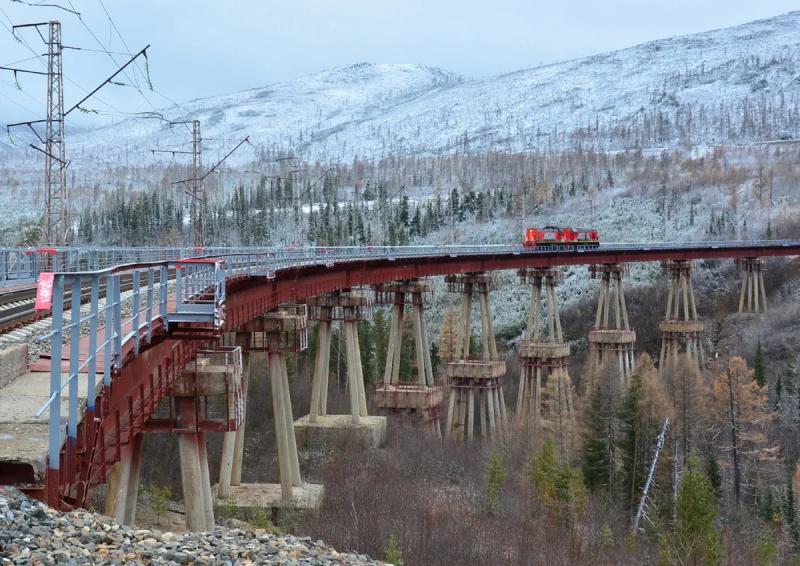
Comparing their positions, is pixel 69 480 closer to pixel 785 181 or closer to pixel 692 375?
pixel 692 375

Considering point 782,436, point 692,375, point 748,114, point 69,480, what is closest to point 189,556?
point 69,480

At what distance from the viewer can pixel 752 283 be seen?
237 feet

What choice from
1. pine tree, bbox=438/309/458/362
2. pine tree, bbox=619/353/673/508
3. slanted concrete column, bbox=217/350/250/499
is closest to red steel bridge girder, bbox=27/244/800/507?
slanted concrete column, bbox=217/350/250/499

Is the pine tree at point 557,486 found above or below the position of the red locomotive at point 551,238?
below

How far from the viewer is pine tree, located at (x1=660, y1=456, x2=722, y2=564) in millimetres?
26422

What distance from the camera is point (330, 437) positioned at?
35.1 m

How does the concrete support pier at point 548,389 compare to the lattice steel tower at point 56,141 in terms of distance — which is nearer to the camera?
the lattice steel tower at point 56,141

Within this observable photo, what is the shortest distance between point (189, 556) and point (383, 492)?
76.0ft

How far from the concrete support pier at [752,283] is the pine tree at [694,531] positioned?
43278 millimetres

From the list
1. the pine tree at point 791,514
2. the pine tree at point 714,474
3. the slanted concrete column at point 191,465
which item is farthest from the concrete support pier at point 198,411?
the pine tree at point 714,474

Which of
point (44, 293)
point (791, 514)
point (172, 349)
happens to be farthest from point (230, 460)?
point (791, 514)

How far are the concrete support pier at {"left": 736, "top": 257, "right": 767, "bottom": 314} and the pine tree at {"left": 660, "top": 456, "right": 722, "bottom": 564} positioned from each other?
4328 cm

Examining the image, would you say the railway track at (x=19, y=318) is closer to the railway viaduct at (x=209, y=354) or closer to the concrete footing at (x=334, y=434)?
the railway viaduct at (x=209, y=354)

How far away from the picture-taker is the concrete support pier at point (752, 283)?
67562mm
